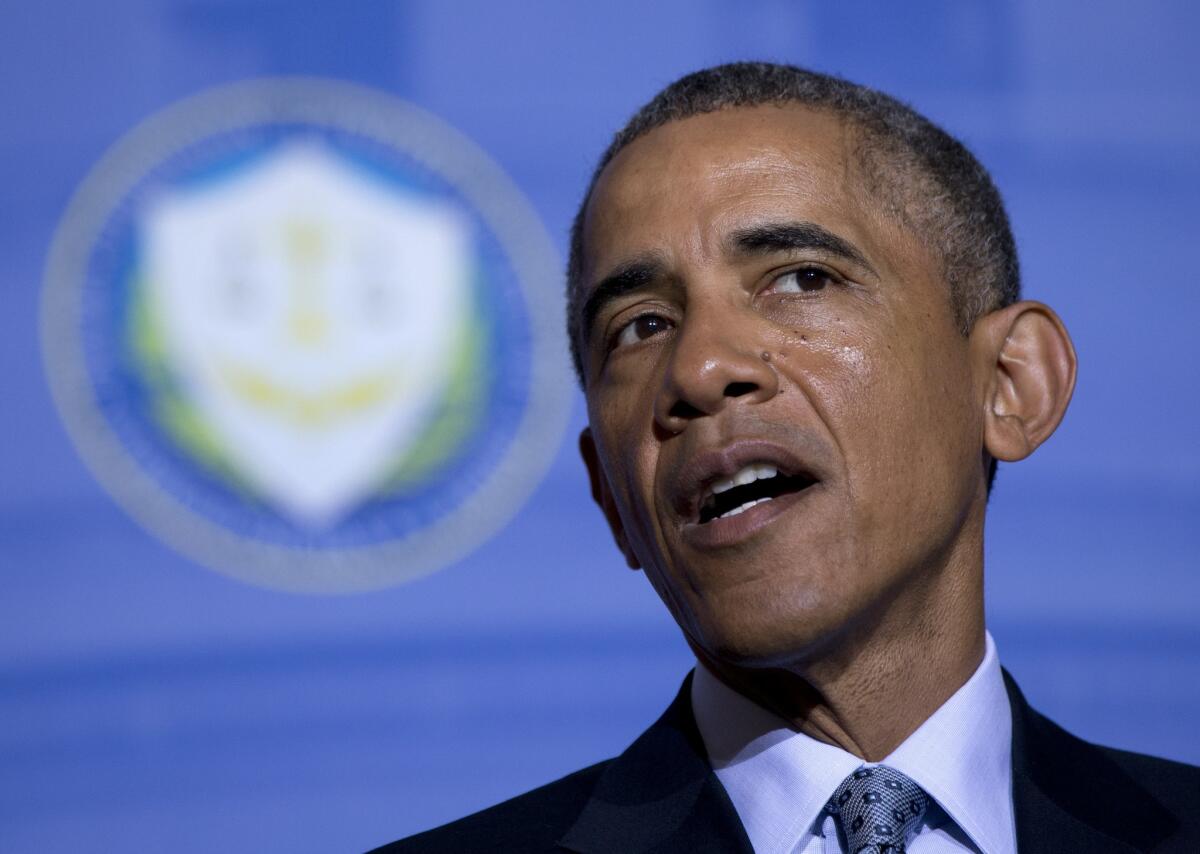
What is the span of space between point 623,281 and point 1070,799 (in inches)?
31.3

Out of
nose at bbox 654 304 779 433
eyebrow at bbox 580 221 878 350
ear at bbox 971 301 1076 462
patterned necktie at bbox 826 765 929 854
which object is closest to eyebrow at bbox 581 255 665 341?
eyebrow at bbox 580 221 878 350

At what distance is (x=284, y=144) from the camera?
8.63 feet

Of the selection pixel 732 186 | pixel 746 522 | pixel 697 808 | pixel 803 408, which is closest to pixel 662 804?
pixel 697 808

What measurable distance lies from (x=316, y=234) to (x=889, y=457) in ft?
Answer: 4.37

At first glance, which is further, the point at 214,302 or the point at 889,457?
the point at 214,302

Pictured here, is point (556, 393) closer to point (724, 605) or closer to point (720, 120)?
point (720, 120)

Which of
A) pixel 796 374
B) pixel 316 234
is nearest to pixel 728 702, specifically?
pixel 796 374

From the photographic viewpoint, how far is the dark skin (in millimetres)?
1594

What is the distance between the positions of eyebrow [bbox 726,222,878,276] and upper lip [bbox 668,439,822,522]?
0.80 ft

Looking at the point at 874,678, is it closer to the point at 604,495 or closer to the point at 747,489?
the point at 747,489

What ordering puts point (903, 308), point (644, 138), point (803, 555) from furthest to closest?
1. point (644, 138)
2. point (903, 308)
3. point (803, 555)

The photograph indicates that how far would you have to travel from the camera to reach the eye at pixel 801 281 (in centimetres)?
171

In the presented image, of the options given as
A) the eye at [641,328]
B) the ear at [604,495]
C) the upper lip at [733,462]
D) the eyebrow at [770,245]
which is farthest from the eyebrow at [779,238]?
the ear at [604,495]

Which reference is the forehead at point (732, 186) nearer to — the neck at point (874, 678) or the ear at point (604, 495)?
the ear at point (604, 495)
